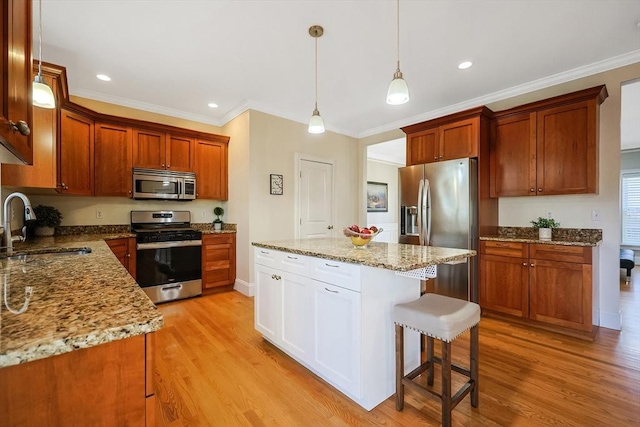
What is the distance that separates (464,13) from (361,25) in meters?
0.80

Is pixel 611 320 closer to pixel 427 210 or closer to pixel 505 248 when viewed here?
pixel 505 248

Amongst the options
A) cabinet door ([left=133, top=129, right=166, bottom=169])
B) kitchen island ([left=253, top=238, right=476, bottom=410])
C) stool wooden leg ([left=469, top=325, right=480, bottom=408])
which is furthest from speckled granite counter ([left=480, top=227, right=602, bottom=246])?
cabinet door ([left=133, top=129, right=166, bottom=169])

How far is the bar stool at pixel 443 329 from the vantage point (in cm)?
148

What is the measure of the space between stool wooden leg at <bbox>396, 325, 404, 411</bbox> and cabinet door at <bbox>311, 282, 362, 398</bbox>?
0.78ft

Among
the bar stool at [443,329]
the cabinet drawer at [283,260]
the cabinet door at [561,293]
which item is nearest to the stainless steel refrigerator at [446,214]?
the cabinet door at [561,293]

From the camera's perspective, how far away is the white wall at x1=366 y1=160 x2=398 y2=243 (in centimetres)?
724

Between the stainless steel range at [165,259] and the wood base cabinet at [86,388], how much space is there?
3334 mm

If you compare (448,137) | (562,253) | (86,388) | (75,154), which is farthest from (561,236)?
(75,154)

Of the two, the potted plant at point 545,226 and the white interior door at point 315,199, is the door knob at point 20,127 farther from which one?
the potted plant at point 545,226

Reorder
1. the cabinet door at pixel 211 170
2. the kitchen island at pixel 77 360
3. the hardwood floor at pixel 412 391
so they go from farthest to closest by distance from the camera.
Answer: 1. the cabinet door at pixel 211 170
2. the hardwood floor at pixel 412 391
3. the kitchen island at pixel 77 360

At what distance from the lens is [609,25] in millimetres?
2361

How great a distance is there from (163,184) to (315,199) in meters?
2.27

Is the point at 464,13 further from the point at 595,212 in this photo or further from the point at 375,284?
the point at 595,212

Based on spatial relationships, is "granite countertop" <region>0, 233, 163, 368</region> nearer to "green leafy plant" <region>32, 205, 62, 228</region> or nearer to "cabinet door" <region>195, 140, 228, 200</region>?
"green leafy plant" <region>32, 205, 62, 228</region>
